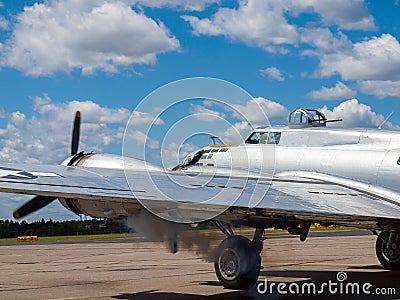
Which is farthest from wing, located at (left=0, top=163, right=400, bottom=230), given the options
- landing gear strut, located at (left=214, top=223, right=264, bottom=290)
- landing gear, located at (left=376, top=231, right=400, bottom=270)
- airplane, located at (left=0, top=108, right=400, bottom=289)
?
landing gear, located at (left=376, top=231, right=400, bottom=270)

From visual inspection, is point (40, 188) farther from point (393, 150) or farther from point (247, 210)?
point (393, 150)

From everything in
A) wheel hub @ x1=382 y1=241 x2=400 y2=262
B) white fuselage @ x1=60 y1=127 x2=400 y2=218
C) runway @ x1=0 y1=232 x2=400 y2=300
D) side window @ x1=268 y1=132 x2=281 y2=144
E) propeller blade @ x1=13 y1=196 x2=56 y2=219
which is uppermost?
side window @ x1=268 y1=132 x2=281 y2=144

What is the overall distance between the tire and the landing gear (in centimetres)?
657

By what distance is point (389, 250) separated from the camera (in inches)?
777

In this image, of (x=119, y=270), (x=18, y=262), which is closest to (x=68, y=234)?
(x=18, y=262)

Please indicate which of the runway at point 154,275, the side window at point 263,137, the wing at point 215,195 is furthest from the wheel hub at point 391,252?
the side window at point 263,137

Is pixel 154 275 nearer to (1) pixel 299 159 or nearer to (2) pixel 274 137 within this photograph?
(2) pixel 274 137

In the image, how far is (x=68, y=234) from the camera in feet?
253

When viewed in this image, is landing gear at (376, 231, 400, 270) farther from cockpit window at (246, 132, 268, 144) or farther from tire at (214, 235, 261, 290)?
tire at (214, 235, 261, 290)

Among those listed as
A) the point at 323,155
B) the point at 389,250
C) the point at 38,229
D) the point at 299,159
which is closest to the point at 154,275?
the point at 299,159

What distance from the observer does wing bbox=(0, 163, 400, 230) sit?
38.4ft

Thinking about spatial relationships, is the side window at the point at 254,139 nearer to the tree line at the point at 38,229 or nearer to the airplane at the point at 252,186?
the airplane at the point at 252,186

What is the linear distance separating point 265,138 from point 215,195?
602 centimetres

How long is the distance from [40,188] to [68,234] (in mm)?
67905
